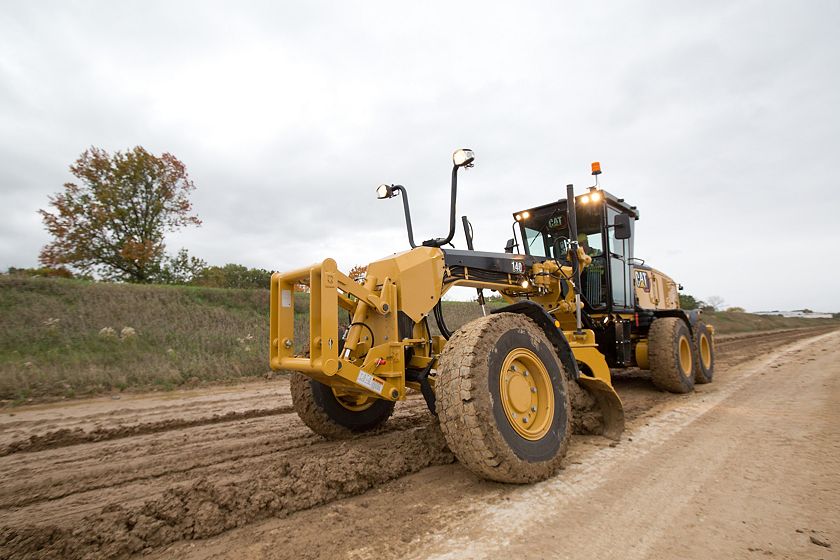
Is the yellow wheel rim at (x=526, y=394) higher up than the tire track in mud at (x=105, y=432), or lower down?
higher up

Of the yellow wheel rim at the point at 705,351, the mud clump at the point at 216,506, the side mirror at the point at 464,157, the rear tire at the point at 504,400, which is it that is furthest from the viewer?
the yellow wheel rim at the point at 705,351

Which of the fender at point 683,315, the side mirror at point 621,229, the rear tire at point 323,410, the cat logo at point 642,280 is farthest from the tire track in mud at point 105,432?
the fender at point 683,315

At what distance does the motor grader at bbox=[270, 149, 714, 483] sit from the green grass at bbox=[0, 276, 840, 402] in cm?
95

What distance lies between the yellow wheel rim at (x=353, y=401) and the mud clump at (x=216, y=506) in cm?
71

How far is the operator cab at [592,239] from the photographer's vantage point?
22.5 ft

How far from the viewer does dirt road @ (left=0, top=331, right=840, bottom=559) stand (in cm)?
223

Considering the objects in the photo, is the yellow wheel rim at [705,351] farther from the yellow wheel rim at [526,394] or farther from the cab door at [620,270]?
the yellow wheel rim at [526,394]

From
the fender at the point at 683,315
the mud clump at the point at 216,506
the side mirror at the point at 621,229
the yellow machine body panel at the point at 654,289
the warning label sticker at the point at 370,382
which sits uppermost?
the side mirror at the point at 621,229

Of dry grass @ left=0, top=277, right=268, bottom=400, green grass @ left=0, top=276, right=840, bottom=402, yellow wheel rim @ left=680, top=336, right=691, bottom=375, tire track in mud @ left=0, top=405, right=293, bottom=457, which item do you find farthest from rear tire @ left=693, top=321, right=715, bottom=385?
dry grass @ left=0, top=277, right=268, bottom=400

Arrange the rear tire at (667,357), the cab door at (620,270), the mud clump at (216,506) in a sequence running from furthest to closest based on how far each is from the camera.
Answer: the cab door at (620,270) < the rear tire at (667,357) < the mud clump at (216,506)

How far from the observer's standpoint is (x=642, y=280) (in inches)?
317

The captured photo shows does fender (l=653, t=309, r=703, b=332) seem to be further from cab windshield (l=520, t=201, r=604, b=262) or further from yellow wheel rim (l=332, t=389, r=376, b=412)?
yellow wheel rim (l=332, t=389, r=376, b=412)

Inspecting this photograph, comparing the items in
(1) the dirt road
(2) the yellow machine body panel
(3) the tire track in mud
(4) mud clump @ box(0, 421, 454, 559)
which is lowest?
(3) the tire track in mud

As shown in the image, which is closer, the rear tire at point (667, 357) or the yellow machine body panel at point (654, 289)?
the rear tire at point (667, 357)
